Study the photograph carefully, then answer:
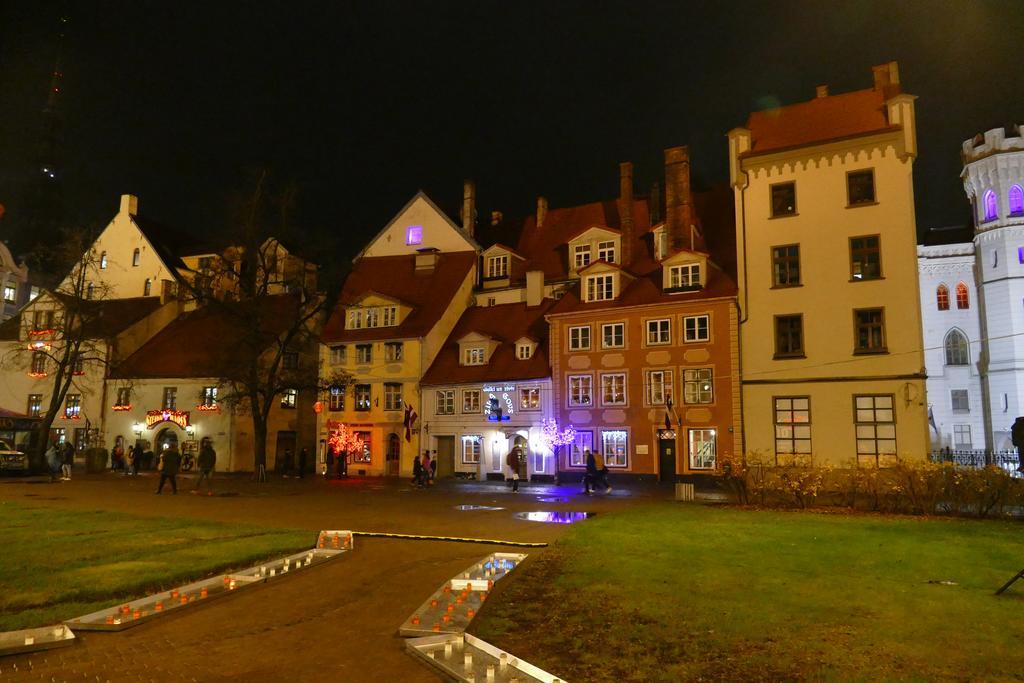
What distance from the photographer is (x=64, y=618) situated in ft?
29.7

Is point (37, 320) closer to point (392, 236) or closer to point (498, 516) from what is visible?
point (392, 236)

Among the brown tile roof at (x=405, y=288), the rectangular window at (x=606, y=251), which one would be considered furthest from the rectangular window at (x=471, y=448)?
the rectangular window at (x=606, y=251)

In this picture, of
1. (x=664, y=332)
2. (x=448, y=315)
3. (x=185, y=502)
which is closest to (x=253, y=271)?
(x=448, y=315)

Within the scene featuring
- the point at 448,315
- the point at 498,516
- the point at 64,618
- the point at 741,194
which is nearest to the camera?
the point at 64,618

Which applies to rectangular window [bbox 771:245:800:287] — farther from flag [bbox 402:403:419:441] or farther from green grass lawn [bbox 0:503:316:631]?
green grass lawn [bbox 0:503:316:631]

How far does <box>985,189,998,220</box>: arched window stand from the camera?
53.5 meters

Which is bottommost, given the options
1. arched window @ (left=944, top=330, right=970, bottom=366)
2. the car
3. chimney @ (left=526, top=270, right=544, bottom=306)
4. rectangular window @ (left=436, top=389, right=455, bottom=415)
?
the car

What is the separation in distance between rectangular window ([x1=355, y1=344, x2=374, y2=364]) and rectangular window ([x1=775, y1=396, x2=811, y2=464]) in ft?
79.9

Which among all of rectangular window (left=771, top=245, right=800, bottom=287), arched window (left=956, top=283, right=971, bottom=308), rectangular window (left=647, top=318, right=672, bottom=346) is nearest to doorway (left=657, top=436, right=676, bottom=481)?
rectangular window (left=647, top=318, right=672, bottom=346)

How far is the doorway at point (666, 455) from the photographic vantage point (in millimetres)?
35281

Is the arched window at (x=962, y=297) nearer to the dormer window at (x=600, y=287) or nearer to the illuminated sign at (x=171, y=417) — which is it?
the dormer window at (x=600, y=287)

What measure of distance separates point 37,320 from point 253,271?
24.8m

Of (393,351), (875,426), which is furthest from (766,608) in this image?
(393,351)

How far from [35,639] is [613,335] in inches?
1264
